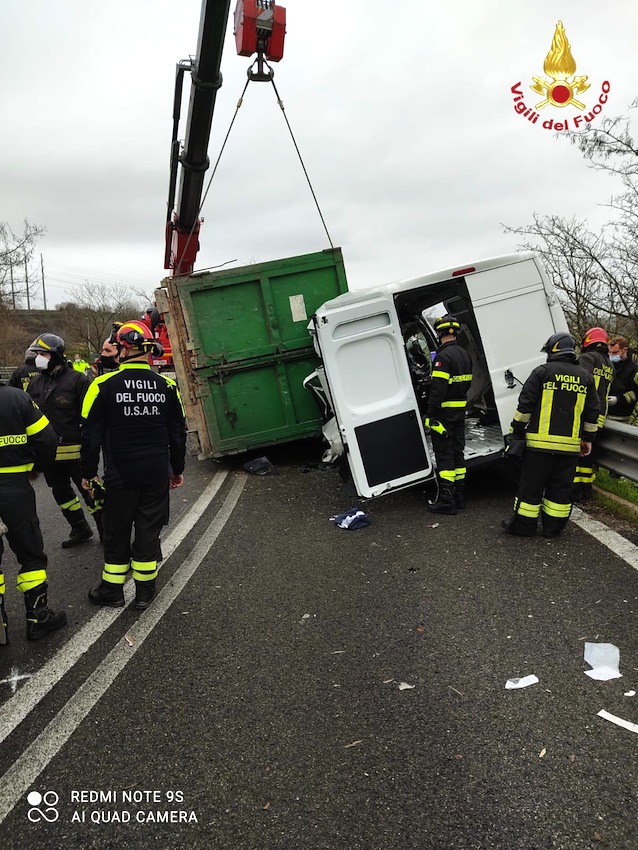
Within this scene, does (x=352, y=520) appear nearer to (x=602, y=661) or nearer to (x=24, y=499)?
(x=602, y=661)

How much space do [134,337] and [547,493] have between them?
136 inches

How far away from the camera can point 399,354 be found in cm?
542

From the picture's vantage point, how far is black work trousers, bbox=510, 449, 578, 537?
4609 mm

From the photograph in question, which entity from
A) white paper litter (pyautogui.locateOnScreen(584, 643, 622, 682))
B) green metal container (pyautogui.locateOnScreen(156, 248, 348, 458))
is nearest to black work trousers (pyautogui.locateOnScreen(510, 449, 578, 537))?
white paper litter (pyautogui.locateOnScreen(584, 643, 622, 682))

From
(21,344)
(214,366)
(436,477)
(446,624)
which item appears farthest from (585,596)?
(21,344)

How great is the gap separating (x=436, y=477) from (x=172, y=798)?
13.0 ft

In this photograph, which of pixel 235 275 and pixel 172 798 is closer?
pixel 172 798

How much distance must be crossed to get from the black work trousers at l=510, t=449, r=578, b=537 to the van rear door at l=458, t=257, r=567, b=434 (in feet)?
3.07

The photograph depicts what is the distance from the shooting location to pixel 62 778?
2.28m

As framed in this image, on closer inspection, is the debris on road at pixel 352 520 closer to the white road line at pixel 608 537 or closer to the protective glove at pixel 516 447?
the protective glove at pixel 516 447

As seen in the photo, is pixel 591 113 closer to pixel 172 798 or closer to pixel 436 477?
pixel 436 477

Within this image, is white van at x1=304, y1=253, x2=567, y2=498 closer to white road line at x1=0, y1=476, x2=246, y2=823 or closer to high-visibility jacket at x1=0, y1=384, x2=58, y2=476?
white road line at x1=0, y1=476, x2=246, y2=823

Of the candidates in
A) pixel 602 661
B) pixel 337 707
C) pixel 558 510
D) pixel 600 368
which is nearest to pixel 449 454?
pixel 558 510

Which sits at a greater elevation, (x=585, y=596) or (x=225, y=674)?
(x=225, y=674)
